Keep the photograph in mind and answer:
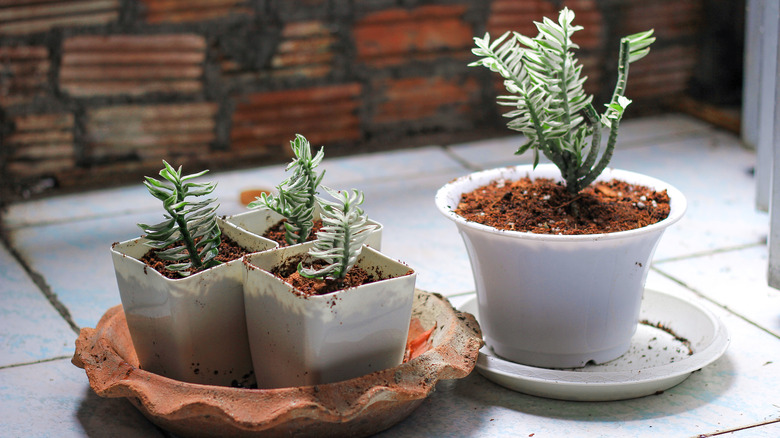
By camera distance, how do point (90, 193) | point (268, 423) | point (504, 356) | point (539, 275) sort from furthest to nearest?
point (90, 193) → point (504, 356) → point (539, 275) → point (268, 423)

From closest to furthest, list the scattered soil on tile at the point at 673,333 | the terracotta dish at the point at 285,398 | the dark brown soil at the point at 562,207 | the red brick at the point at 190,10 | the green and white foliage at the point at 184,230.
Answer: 1. the terracotta dish at the point at 285,398
2. the green and white foliage at the point at 184,230
3. the dark brown soil at the point at 562,207
4. the scattered soil on tile at the point at 673,333
5. the red brick at the point at 190,10

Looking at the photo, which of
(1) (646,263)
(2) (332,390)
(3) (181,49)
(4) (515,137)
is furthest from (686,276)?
(3) (181,49)

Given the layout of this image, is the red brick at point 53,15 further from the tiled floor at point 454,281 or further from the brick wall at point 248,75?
the tiled floor at point 454,281

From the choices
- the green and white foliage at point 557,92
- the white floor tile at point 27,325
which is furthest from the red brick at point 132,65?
the green and white foliage at point 557,92

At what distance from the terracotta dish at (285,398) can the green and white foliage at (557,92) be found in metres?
0.32

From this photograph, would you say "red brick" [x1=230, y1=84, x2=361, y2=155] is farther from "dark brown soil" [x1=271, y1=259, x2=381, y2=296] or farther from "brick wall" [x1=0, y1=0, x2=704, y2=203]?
"dark brown soil" [x1=271, y1=259, x2=381, y2=296]

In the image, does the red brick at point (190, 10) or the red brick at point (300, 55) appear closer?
the red brick at point (190, 10)

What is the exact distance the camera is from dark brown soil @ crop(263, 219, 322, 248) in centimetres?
127

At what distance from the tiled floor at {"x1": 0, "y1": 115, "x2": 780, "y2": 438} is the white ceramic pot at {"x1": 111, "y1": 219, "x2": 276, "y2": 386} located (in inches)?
4.6

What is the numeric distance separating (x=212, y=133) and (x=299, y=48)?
0.37 metres

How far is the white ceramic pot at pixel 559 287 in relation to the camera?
1.24 metres

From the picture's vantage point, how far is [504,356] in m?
1.37

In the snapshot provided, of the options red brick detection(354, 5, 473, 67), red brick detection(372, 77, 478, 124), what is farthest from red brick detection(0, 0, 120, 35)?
red brick detection(372, 77, 478, 124)

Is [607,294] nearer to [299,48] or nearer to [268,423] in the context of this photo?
[268,423]
